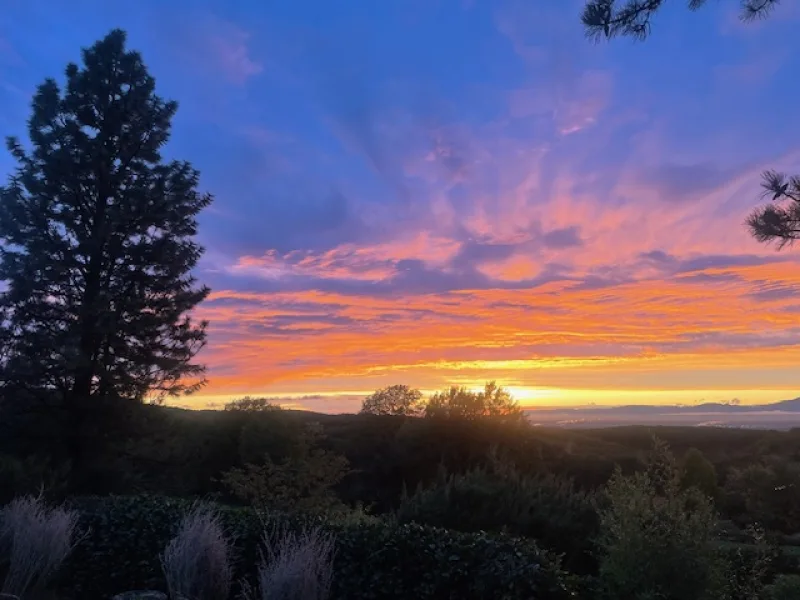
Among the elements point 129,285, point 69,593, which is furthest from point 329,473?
point 69,593

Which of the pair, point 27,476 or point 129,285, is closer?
point 27,476

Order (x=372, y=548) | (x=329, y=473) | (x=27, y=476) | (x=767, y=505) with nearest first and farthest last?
(x=372, y=548), (x=27, y=476), (x=329, y=473), (x=767, y=505)

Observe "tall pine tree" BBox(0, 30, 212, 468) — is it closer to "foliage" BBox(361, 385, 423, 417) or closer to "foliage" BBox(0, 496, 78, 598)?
"foliage" BBox(0, 496, 78, 598)

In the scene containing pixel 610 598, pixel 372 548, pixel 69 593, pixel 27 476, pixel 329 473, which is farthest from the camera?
pixel 329 473

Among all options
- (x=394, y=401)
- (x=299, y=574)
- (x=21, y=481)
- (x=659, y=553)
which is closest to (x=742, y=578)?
(x=659, y=553)

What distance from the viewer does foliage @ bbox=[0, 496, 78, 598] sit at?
8.12 metres

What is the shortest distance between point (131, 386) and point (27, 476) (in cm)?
665

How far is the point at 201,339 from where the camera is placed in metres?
21.8

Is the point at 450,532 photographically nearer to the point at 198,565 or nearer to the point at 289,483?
the point at 198,565

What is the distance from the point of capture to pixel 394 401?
149 feet

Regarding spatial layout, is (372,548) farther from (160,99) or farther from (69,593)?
(160,99)

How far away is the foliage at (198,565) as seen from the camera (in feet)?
24.2

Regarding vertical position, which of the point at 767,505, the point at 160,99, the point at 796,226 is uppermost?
the point at 160,99

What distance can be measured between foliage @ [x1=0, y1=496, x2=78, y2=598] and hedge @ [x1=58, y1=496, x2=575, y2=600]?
0.53 metres
